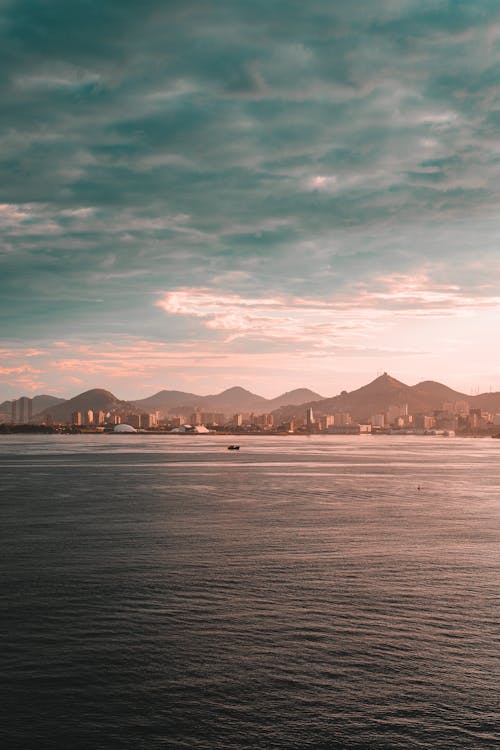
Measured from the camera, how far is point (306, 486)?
105 m

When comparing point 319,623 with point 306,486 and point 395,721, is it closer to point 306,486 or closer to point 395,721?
point 395,721

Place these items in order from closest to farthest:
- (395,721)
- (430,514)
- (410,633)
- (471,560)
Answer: (395,721), (410,633), (471,560), (430,514)

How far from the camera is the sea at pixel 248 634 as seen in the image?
22.3 meters

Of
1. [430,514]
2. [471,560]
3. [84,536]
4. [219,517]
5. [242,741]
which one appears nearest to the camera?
[242,741]

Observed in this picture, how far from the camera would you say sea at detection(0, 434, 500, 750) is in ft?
73.3

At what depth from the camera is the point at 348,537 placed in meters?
56.5

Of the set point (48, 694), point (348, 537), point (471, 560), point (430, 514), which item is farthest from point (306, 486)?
point (48, 694)

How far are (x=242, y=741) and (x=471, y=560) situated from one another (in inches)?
1211

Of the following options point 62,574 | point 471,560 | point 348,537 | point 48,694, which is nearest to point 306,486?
point 348,537

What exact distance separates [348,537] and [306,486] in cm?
4892

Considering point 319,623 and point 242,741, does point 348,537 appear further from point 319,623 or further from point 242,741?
point 242,741

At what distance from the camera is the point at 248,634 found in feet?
101

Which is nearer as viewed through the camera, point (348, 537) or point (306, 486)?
point (348, 537)

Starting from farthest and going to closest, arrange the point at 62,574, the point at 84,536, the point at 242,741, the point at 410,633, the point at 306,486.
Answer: the point at 306,486, the point at 84,536, the point at 62,574, the point at 410,633, the point at 242,741
